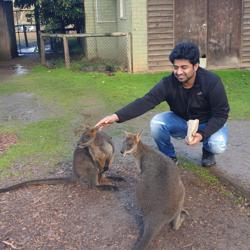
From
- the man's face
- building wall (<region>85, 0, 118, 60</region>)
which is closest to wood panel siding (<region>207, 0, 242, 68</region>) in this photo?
building wall (<region>85, 0, 118, 60</region>)

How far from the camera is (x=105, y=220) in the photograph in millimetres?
3805

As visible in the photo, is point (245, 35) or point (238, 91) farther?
point (245, 35)

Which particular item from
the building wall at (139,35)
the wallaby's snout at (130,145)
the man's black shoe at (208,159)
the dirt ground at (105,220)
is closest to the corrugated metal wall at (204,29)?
the building wall at (139,35)

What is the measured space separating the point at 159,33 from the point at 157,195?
8.52 meters

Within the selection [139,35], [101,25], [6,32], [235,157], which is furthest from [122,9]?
[235,157]

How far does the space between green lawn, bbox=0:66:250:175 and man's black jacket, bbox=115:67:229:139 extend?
5.07 ft

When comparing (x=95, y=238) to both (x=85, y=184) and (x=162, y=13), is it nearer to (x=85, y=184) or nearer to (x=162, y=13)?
(x=85, y=184)

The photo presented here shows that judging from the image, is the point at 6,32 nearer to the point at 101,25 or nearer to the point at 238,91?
the point at 101,25

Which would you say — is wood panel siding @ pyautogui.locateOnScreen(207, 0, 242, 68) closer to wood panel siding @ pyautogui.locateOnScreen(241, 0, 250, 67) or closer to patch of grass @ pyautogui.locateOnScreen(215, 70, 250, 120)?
wood panel siding @ pyautogui.locateOnScreen(241, 0, 250, 67)

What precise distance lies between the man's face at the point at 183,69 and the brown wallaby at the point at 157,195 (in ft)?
2.71

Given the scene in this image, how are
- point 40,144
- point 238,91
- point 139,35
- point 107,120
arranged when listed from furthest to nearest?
point 139,35
point 238,91
point 40,144
point 107,120

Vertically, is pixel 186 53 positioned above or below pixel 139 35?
above

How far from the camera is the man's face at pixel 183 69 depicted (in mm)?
3943

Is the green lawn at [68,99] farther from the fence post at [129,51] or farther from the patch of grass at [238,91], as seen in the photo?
the fence post at [129,51]
